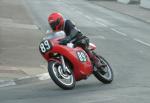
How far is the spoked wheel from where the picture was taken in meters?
12.4

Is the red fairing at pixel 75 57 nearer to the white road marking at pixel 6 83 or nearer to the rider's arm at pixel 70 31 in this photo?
the rider's arm at pixel 70 31

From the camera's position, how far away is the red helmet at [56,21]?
42.7 feet

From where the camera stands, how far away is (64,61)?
1282cm

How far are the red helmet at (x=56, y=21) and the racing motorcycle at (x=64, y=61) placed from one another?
0.48ft

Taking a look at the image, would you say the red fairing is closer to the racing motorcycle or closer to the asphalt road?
the racing motorcycle

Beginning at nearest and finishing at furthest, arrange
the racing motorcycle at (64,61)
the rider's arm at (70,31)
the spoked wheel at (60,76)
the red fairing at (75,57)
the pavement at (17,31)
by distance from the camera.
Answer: the spoked wheel at (60,76) → the racing motorcycle at (64,61) → the red fairing at (75,57) → the rider's arm at (70,31) → the pavement at (17,31)

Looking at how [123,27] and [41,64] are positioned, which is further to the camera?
[123,27]

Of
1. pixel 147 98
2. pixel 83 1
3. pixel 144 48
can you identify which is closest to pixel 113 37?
pixel 144 48

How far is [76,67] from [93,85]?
77 centimetres

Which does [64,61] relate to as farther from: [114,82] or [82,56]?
[114,82]

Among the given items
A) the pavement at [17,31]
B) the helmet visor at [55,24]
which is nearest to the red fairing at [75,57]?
the helmet visor at [55,24]

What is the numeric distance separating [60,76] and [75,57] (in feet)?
1.83

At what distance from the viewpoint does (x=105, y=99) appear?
11164 mm

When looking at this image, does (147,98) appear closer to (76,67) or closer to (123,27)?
(76,67)
